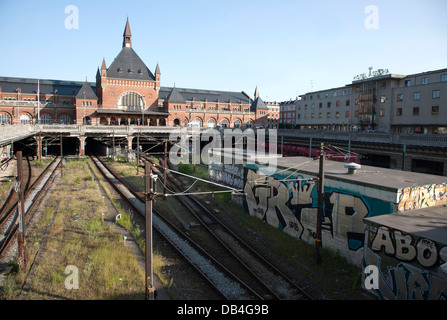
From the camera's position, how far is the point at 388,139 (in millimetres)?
36219

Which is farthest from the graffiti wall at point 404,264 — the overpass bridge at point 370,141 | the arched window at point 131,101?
the arched window at point 131,101

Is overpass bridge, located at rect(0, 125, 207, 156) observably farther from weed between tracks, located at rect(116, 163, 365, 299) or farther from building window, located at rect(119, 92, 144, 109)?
weed between tracks, located at rect(116, 163, 365, 299)

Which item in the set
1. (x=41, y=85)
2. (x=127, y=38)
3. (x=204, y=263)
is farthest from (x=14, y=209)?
(x=41, y=85)

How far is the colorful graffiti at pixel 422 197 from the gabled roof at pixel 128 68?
268ft

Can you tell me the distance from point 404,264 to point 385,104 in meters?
56.0

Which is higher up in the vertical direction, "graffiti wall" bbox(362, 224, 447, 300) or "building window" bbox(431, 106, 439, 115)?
"building window" bbox(431, 106, 439, 115)

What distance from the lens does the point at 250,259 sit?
1596 centimetres

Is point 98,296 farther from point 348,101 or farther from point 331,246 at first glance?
point 348,101

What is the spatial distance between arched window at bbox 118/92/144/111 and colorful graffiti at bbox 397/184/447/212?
260 ft

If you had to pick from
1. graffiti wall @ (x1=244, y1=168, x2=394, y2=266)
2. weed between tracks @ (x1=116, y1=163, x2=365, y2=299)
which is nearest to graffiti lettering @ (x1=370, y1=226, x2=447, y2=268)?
weed between tracks @ (x1=116, y1=163, x2=365, y2=299)

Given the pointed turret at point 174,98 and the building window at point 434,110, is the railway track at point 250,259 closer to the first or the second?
the building window at point 434,110

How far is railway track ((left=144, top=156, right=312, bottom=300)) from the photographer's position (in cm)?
1273

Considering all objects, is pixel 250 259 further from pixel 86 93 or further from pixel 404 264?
pixel 86 93

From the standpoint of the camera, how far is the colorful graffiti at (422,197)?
46.3ft
